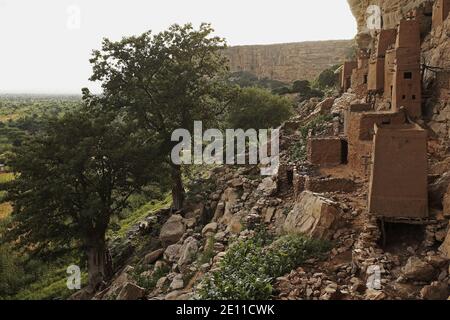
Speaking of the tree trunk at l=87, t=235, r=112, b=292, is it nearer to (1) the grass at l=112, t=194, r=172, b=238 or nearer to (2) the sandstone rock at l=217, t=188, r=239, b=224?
(2) the sandstone rock at l=217, t=188, r=239, b=224

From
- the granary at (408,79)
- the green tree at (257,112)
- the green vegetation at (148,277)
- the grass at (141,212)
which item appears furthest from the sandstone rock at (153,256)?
the green tree at (257,112)

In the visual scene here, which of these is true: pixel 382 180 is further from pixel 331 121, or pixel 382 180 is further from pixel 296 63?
pixel 296 63

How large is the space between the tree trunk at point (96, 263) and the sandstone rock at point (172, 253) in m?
2.98

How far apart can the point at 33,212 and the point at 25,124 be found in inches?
1853

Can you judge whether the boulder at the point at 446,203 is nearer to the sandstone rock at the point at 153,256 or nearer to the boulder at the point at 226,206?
the boulder at the point at 226,206

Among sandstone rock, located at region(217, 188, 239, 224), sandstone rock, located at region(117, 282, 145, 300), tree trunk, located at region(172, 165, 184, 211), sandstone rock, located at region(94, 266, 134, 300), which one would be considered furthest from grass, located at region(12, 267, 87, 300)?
sandstone rock, located at region(217, 188, 239, 224)

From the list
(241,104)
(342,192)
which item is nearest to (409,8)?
(241,104)

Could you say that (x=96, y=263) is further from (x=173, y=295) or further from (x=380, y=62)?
(x=380, y=62)

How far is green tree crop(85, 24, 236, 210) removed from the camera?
18.1 metres

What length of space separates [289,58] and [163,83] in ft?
218

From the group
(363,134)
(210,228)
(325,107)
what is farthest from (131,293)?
(325,107)

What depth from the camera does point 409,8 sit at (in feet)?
64.9

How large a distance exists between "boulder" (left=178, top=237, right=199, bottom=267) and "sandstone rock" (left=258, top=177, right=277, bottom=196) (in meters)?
2.80

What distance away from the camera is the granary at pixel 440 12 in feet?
50.5
